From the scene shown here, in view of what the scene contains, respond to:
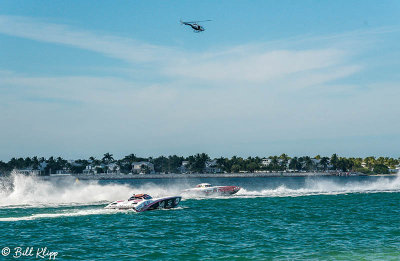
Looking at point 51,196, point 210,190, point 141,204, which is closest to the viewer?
point 141,204

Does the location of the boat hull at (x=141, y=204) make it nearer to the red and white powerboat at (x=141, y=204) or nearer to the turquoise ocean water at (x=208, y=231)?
the red and white powerboat at (x=141, y=204)

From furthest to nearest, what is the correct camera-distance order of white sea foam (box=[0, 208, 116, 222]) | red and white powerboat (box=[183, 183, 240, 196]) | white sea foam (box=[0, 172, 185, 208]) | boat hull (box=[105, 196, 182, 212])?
1. red and white powerboat (box=[183, 183, 240, 196])
2. white sea foam (box=[0, 172, 185, 208])
3. boat hull (box=[105, 196, 182, 212])
4. white sea foam (box=[0, 208, 116, 222])

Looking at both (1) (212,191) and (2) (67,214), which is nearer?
(2) (67,214)

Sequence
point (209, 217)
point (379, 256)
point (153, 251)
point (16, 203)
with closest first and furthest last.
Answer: point (379, 256) < point (153, 251) < point (209, 217) < point (16, 203)

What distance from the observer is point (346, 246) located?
3219 centimetres

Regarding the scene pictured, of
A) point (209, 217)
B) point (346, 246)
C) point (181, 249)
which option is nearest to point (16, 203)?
point (209, 217)

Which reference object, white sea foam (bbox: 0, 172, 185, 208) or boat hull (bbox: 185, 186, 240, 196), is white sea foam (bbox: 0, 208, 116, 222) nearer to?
white sea foam (bbox: 0, 172, 185, 208)

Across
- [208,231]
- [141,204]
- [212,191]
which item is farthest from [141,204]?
[212,191]

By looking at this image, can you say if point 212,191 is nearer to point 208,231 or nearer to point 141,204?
point 141,204

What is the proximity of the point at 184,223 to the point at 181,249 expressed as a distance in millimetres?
11889

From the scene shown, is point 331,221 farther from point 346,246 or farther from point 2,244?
point 2,244

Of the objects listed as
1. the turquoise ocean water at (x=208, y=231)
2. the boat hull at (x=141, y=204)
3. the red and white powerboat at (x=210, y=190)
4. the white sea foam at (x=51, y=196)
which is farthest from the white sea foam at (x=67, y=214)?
the red and white powerboat at (x=210, y=190)

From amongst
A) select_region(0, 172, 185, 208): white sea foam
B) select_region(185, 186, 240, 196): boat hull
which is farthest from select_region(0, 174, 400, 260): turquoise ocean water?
select_region(185, 186, 240, 196): boat hull

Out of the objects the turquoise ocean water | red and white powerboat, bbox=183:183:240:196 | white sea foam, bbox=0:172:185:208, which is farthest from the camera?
red and white powerboat, bbox=183:183:240:196
